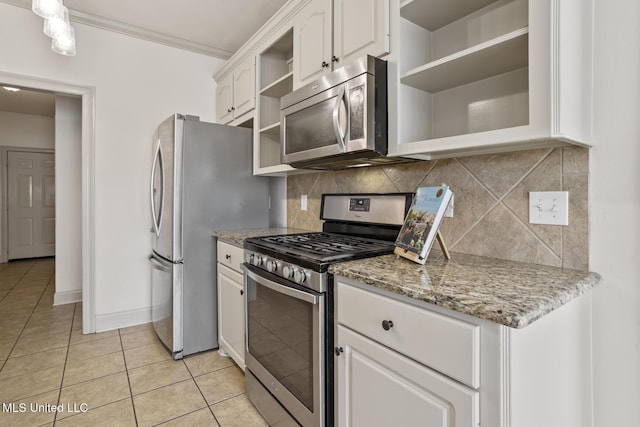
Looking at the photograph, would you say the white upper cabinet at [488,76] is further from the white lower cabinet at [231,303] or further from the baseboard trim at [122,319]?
the baseboard trim at [122,319]

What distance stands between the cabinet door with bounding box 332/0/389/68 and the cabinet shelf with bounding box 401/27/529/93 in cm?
20

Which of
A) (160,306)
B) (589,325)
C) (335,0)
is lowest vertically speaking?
(160,306)

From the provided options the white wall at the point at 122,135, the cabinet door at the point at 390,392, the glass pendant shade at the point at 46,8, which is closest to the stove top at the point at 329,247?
the cabinet door at the point at 390,392

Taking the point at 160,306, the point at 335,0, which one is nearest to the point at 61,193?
the point at 160,306

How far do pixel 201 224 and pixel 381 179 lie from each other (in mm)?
1308

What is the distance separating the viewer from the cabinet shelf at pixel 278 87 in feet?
7.41

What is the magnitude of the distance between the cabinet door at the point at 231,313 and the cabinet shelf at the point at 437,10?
5.35ft

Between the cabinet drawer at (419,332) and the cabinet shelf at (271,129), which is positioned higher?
the cabinet shelf at (271,129)

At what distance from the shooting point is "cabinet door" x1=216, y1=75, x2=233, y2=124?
9.66 feet

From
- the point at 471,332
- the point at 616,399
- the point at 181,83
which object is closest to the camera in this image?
the point at 471,332

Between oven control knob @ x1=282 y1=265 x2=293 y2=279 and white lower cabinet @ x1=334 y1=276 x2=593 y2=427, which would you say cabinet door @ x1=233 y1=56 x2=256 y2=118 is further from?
white lower cabinet @ x1=334 y1=276 x2=593 y2=427

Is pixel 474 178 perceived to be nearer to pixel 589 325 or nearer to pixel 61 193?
pixel 589 325

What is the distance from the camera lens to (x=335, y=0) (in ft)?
5.57

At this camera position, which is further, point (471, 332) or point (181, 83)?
point (181, 83)
